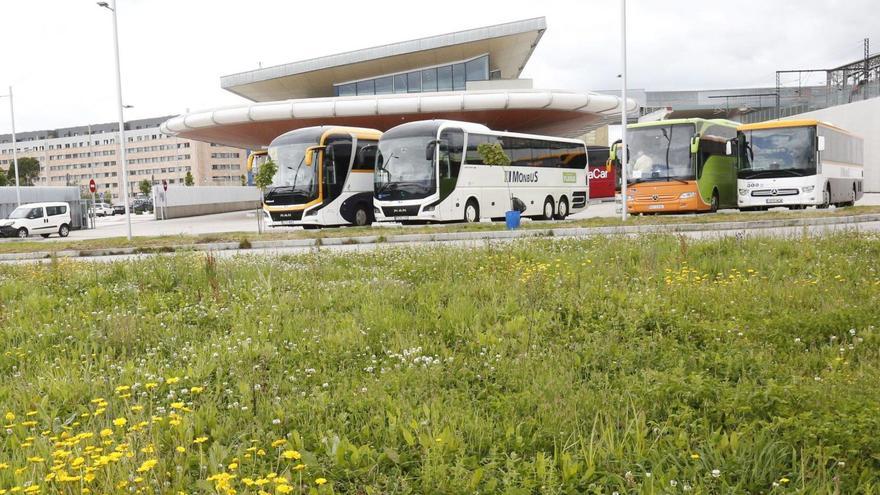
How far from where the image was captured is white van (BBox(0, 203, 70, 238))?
111 feet

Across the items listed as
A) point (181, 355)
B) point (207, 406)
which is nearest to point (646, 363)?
point (207, 406)

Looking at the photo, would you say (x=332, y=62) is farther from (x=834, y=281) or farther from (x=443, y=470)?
(x=443, y=470)

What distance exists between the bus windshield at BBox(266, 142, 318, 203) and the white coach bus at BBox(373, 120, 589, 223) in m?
2.54

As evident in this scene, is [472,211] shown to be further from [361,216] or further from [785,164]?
[785,164]

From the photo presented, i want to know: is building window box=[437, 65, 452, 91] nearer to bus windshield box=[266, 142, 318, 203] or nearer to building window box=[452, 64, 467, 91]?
building window box=[452, 64, 467, 91]

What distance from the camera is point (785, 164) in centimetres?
2370

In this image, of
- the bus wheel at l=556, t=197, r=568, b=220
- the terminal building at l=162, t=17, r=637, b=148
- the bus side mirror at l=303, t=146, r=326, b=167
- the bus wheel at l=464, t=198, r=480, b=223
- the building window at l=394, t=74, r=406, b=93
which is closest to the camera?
the bus wheel at l=464, t=198, r=480, b=223

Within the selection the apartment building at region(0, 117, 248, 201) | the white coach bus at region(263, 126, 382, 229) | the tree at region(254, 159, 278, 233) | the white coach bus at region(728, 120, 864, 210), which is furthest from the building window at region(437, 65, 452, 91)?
the apartment building at region(0, 117, 248, 201)

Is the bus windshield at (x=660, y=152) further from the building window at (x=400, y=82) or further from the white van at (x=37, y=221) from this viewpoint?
the building window at (x=400, y=82)

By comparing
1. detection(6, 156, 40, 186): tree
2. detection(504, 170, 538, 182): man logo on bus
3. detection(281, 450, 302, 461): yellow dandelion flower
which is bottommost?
detection(281, 450, 302, 461): yellow dandelion flower

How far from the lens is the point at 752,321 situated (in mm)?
5590

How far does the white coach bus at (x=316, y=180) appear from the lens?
24.2 m

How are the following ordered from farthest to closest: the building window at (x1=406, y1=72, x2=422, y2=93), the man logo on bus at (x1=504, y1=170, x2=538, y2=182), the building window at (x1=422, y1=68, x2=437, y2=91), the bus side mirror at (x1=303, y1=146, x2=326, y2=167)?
the building window at (x1=406, y1=72, x2=422, y2=93), the building window at (x1=422, y1=68, x2=437, y2=91), the man logo on bus at (x1=504, y1=170, x2=538, y2=182), the bus side mirror at (x1=303, y1=146, x2=326, y2=167)

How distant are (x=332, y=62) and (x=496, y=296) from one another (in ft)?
149
